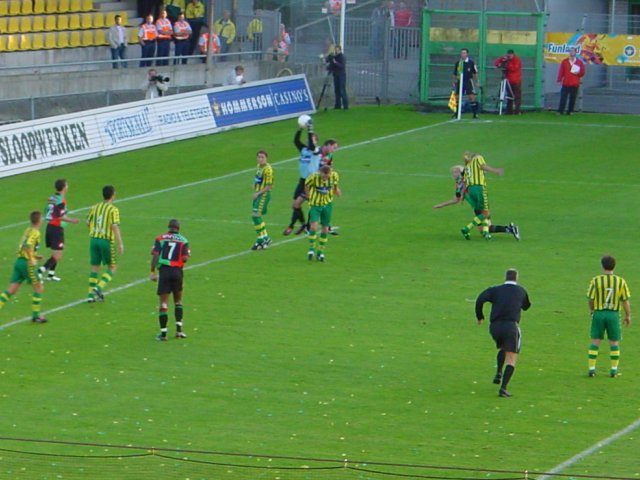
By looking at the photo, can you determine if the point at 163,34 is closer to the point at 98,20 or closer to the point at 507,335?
the point at 98,20

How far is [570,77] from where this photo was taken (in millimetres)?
46719

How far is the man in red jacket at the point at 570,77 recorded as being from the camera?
153 ft

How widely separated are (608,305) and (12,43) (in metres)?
32.9

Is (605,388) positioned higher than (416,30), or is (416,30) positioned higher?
(416,30)

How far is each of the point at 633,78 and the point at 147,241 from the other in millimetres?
Answer: 27157

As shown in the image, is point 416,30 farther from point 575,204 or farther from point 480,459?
point 480,459

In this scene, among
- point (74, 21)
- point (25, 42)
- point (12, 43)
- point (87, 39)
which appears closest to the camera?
Result: point (12, 43)

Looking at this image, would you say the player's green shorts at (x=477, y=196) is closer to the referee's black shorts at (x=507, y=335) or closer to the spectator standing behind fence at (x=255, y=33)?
the referee's black shorts at (x=507, y=335)

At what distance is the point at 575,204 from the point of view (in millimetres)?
33406

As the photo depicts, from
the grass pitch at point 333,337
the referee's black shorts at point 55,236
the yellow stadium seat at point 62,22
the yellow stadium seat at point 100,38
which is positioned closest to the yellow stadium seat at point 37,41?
the yellow stadium seat at point 62,22

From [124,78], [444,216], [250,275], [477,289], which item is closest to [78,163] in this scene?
[124,78]

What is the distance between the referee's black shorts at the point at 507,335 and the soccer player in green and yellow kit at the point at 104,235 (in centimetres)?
743

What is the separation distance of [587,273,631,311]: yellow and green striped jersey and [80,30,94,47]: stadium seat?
34442 mm

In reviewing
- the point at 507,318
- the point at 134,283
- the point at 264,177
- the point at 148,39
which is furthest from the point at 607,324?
the point at 148,39
